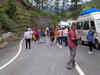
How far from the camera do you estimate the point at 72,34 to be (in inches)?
441

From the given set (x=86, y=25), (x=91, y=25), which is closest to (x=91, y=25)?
(x=91, y=25)

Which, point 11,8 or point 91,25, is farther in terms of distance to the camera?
point 11,8

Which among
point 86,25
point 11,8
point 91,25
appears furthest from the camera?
point 11,8

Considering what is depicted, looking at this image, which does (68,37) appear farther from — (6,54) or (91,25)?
(91,25)

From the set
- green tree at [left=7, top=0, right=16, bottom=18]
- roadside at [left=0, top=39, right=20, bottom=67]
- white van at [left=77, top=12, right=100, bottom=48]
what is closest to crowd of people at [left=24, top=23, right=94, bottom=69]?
roadside at [left=0, top=39, right=20, bottom=67]

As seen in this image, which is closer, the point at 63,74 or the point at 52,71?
the point at 63,74

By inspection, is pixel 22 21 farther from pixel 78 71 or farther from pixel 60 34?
pixel 78 71

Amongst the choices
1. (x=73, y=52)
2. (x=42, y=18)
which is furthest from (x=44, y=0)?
(x=73, y=52)

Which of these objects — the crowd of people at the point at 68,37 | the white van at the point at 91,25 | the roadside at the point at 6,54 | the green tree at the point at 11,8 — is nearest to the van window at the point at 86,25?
the white van at the point at 91,25

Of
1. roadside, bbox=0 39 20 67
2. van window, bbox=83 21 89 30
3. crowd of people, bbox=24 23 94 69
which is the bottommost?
roadside, bbox=0 39 20 67

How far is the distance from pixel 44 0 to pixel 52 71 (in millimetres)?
89787

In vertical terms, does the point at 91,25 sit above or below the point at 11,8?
below

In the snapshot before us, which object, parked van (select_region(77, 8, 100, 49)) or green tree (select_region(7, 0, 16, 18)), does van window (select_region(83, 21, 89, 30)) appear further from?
green tree (select_region(7, 0, 16, 18))

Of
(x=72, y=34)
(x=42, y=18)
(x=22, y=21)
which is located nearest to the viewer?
(x=72, y=34)
